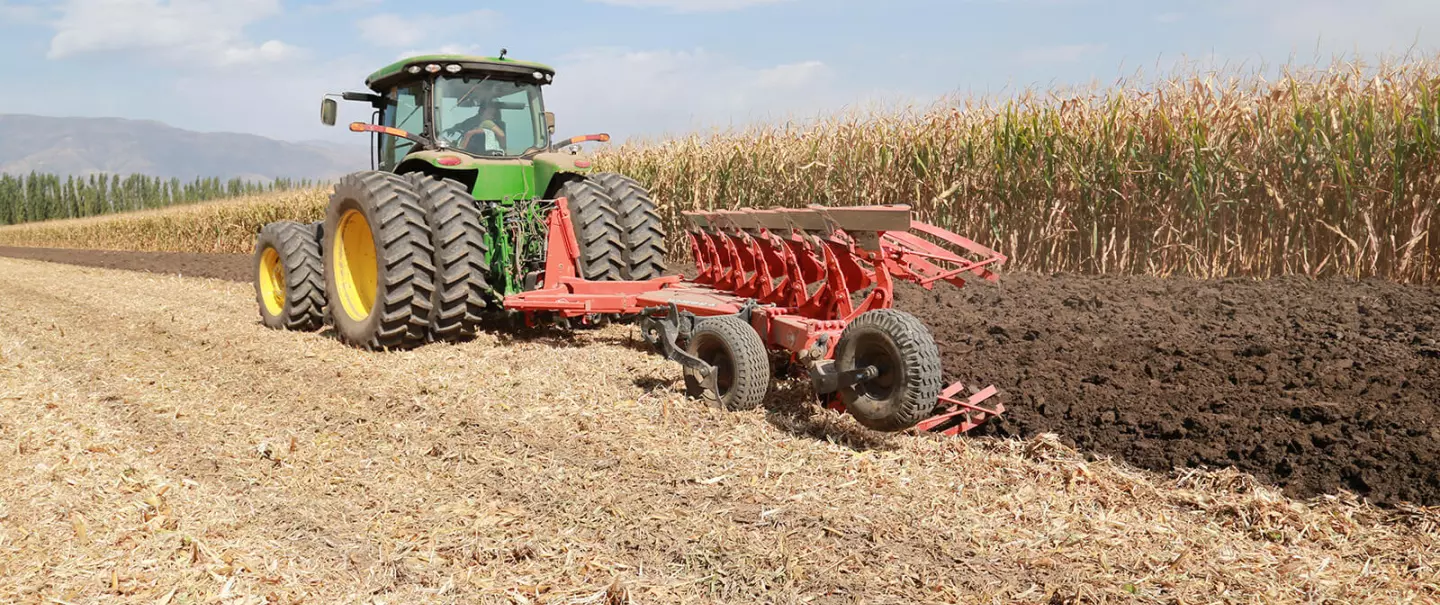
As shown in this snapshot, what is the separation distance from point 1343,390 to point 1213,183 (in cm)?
406

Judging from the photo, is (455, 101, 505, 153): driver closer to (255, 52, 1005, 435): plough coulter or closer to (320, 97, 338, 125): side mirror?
(255, 52, 1005, 435): plough coulter

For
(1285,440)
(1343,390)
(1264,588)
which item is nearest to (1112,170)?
(1343,390)

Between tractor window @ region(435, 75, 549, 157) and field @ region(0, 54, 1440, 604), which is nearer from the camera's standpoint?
field @ region(0, 54, 1440, 604)

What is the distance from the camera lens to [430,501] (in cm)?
345

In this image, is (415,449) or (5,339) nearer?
(415,449)

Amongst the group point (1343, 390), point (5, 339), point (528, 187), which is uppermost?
point (528, 187)

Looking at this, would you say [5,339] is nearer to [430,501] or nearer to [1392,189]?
[430,501]

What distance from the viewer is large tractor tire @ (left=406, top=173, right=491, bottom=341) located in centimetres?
596

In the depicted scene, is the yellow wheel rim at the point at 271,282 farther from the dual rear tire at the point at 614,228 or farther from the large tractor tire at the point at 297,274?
the dual rear tire at the point at 614,228

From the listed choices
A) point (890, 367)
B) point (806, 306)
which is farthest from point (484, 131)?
point (890, 367)

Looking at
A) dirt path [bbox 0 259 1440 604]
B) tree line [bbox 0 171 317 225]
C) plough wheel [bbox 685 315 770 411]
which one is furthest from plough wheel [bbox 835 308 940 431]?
tree line [bbox 0 171 317 225]

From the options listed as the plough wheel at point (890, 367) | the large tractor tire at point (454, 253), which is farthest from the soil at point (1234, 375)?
the large tractor tire at point (454, 253)

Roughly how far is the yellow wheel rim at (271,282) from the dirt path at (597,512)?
2783 mm

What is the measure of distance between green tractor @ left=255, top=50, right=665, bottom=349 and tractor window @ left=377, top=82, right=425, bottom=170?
0.01 meters
